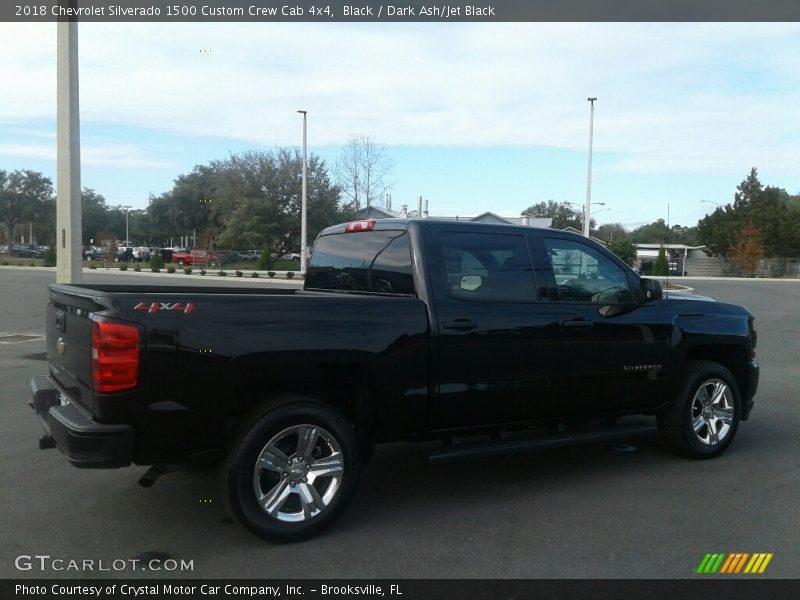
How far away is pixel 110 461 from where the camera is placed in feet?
12.9

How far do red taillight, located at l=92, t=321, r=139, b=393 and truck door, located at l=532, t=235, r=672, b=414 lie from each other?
2951 millimetres

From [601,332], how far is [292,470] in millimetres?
2584

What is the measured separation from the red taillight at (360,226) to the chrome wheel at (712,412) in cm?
308

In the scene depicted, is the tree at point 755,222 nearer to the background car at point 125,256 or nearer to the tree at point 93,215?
the background car at point 125,256

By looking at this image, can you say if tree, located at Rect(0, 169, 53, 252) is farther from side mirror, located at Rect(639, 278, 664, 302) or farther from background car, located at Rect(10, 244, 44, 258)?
side mirror, located at Rect(639, 278, 664, 302)

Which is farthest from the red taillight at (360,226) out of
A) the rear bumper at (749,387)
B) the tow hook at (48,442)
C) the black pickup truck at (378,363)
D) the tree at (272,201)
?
the tree at (272,201)

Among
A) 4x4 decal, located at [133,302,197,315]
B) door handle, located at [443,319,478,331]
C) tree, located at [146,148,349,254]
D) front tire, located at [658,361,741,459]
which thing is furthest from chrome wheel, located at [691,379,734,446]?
tree, located at [146,148,349,254]

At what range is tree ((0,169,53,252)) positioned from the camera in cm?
8350

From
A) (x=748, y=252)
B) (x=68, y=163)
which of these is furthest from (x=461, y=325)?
(x=748, y=252)

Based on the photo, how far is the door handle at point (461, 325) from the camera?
191 inches
